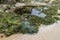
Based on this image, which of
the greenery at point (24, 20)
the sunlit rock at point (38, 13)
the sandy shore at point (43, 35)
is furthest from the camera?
the sunlit rock at point (38, 13)

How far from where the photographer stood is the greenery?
5035mm

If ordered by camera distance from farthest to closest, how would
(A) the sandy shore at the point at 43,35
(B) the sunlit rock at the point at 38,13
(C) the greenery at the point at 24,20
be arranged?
(B) the sunlit rock at the point at 38,13 < (C) the greenery at the point at 24,20 < (A) the sandy shore at the point at 43,35

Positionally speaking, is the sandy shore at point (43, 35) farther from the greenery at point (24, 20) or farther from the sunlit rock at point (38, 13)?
the sunlit rock at point (38, 13)

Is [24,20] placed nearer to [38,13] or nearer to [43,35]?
[38,13]

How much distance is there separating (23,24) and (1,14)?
1.27 meters

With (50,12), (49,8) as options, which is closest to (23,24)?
(50,12)

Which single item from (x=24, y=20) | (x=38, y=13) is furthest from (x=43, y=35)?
(x=38, y=13)

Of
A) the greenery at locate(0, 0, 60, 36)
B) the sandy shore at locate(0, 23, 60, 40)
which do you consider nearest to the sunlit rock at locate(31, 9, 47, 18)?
the greenery at locate(0, 0, 60, 36)

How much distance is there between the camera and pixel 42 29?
5246 mm

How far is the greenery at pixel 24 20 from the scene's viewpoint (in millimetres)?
5035

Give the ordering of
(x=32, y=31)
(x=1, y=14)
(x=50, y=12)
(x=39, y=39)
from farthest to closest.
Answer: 1. (x=50, y=12)
2. (x=1, y=14)
3. (x=32, y=31)
4. (x=39, y=39)

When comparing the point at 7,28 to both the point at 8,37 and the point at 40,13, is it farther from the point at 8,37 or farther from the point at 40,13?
the point at 40,13

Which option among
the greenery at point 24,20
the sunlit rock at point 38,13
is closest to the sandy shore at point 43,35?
the greenery at point 24,20

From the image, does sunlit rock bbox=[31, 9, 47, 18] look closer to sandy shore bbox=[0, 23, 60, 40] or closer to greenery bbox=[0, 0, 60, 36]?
greenery bbox=[0, 0, 60, 36]
